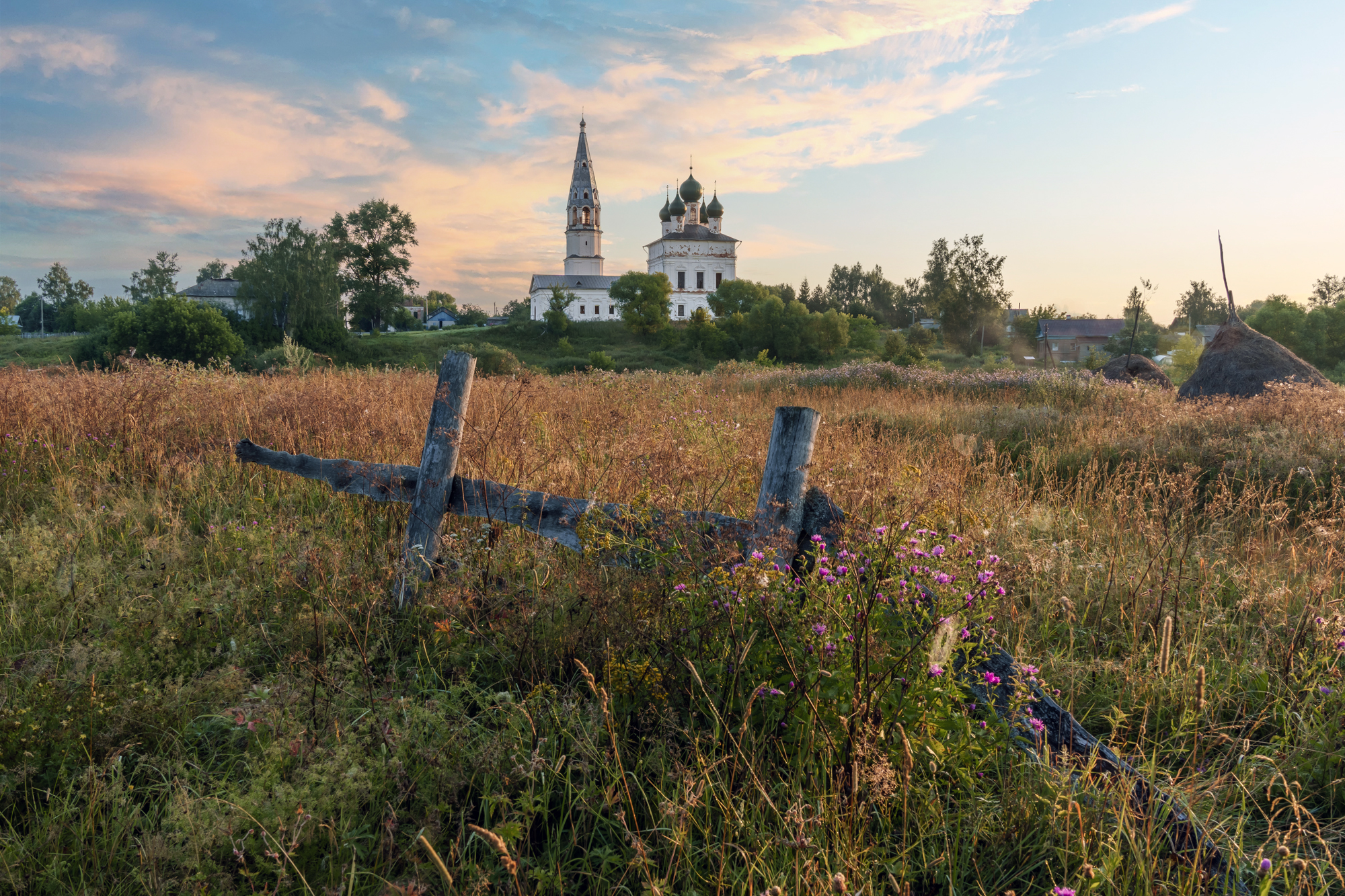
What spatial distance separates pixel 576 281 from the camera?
92188 mm

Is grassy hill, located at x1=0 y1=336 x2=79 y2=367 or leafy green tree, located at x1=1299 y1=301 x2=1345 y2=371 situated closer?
grassy hill, located at x1=0 y1=336 x2=79 y2=367

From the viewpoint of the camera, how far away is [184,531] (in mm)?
4422

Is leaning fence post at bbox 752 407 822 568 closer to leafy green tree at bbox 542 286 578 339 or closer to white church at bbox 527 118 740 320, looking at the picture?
leafy green tree at bbox 542 286 578 339

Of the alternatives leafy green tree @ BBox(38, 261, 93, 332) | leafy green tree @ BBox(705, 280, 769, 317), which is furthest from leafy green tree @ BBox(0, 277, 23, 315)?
leafy green tree @ BBox(705, 280, 769, 317)

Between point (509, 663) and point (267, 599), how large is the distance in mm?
1553

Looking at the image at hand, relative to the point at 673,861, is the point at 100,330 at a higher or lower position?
higher

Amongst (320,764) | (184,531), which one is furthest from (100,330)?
(320,764)

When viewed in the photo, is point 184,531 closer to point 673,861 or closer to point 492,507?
point 492,507

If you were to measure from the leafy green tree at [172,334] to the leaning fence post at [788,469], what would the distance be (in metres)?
54.3

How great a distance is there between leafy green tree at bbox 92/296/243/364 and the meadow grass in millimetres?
51969

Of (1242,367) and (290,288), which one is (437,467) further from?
(290,288)

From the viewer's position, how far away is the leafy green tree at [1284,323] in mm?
45438

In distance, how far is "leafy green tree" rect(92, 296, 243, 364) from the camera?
47.5 metres

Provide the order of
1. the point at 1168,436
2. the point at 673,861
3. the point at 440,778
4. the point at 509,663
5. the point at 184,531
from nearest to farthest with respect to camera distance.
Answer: the point at 673,861 → the point at 440,778 → the point at 509,663 → the point at 184,531 → the point at 1168,436
